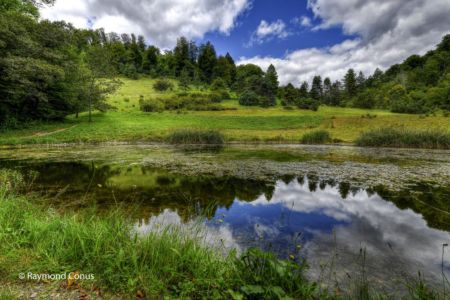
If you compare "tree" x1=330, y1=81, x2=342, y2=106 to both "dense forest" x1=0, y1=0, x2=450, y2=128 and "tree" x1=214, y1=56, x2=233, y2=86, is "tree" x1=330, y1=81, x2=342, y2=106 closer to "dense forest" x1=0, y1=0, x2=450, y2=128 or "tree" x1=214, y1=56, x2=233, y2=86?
"dense forest" x1=0, y1=0, x2=450, y2=128

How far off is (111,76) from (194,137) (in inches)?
762

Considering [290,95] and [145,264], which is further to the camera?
[290,95]

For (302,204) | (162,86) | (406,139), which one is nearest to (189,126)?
(406,139)

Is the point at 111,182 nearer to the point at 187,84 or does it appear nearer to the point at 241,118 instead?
the point at 241,118

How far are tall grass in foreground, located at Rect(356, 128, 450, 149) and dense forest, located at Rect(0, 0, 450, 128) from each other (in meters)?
30.8

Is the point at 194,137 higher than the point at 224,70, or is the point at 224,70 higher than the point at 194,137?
the point at 224,70

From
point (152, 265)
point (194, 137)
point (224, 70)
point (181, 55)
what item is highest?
point (181, 55)

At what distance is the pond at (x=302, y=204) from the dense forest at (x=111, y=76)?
650 inches

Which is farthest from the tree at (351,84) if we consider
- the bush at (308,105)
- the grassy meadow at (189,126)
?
the grassy meadow at (189,126)

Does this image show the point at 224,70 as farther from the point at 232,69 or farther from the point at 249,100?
the point at 249,100

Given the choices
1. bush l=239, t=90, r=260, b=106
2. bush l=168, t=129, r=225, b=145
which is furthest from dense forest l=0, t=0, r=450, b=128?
bush l=168, t=129, r=225, b=145

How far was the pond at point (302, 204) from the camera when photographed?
488 cm

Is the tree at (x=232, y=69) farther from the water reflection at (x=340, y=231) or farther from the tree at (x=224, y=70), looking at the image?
the water reflection at (x=340, y=231)

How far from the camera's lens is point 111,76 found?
3806cm
